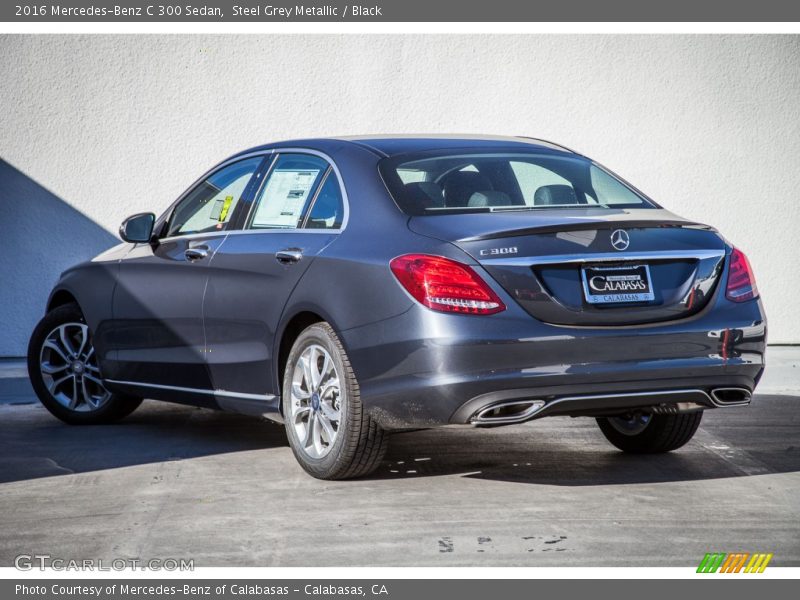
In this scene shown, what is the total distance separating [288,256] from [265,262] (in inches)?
9.0

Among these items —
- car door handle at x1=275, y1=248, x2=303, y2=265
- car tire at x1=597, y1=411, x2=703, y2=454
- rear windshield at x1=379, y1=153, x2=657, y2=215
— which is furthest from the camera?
car tire at x1=597, y1=411, x2=703, y2=454

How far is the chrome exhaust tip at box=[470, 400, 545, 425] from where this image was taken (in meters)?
5.52

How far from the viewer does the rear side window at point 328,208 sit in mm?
6305

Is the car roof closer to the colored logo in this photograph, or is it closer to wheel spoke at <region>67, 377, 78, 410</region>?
wheel spoke at <region>67, 377, 78, 410</region>

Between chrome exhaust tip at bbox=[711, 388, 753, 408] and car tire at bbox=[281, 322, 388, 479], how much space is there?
1485mm

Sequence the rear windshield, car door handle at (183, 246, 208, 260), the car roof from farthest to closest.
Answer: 1. car door handle at (183, 246, 208, 260)
2. the car roof
3. the rear windshield

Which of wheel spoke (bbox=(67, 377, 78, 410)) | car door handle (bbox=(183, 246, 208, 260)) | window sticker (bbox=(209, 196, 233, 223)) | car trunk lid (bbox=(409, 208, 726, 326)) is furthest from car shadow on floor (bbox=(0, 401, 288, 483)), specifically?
car trunk lid (bbox=(409, 208, 726, 326))

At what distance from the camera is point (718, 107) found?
40.0 ft

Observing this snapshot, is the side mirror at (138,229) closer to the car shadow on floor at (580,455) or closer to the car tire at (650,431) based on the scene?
the car shadow on floor at (580,455)

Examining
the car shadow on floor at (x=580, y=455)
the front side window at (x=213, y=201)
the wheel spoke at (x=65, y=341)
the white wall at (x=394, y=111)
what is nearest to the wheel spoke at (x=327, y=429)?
the car shadow on floor at (x=580, y=455)

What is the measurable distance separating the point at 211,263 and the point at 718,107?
21.7 ft

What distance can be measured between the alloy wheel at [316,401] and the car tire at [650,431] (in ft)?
5.79
